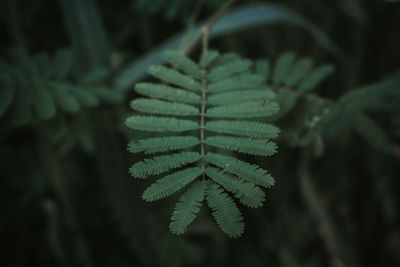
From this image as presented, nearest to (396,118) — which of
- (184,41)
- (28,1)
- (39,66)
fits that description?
(184,41)

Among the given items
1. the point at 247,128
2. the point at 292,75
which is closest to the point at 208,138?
the point at 247,128

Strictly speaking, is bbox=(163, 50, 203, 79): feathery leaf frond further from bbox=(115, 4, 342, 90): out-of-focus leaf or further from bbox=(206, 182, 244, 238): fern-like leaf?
bbox=(115, 4, 342, 90): out-of-focus leaf

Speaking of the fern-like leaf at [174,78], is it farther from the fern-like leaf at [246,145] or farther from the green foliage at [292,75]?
the green foliage at [292,75]

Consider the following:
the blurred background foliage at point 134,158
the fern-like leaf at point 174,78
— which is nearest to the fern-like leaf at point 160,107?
the fern-like leaf at point 174,78

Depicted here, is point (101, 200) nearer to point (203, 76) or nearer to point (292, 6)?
point (203, 76)

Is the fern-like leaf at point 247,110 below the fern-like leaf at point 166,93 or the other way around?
below

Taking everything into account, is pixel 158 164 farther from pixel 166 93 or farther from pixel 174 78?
pixel 174 78

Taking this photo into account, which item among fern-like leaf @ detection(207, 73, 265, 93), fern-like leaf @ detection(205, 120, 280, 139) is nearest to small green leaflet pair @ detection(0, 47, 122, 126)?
fern-like leaf @ detection(207, 73, 265, 93)
